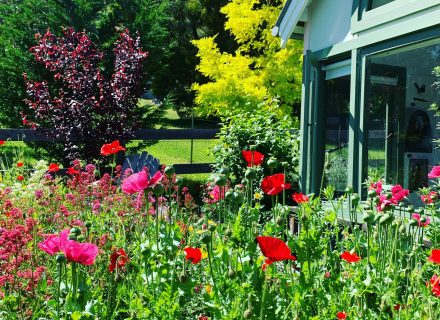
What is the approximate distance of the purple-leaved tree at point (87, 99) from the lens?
26.5 feet

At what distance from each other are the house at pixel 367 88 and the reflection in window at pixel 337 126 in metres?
0.01

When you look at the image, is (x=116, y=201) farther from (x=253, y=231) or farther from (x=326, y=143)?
(x=326, y=143)

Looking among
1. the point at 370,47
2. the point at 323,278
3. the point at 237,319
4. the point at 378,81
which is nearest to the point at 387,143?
the point at 378,81

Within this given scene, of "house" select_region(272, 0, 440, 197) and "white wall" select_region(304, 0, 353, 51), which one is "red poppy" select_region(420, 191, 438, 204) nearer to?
"house" select_region(272, 0, 440, 197)

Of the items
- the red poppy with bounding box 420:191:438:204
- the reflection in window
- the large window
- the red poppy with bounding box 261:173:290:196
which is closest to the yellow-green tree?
the reflection in window

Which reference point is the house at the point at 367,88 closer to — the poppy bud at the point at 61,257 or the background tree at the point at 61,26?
the poppy bud at the point at 61,257

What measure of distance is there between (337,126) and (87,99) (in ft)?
13.2

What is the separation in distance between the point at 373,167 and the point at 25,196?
323 centimetres

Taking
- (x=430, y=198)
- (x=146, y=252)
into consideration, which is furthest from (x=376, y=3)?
(x=146, y=252)

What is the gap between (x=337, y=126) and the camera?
19.2ft

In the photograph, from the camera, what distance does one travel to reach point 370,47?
5168 millimetres

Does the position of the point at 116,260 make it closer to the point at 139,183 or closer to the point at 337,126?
the point at 139,183

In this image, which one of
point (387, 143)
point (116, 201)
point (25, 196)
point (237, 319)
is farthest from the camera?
point (387, 143)

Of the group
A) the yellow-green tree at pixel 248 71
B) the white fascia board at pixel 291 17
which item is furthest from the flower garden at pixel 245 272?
the yellow-green tree at pixel 248 71
